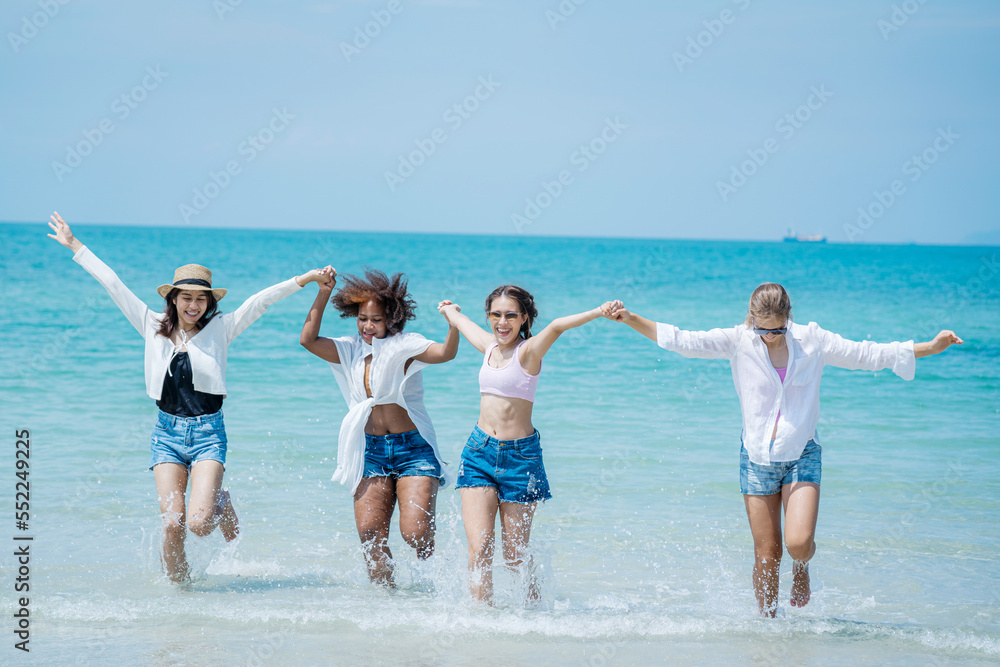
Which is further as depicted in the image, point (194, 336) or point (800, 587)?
point (194, 336)

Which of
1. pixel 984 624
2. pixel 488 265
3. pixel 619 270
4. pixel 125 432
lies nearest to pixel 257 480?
pixel 125 432

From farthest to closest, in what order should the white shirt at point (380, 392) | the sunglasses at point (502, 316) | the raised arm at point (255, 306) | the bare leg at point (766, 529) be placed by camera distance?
the raised arm at point (255, 306) < the white shirt at point (380, 392) < the sunglasses at point (502, 316) < the bare leg at point (766, 529)

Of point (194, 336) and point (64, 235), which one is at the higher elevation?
point (64, 235)

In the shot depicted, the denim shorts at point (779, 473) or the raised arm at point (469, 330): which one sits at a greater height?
the raised arm at point (469, 330)

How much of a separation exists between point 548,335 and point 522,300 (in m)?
0.34

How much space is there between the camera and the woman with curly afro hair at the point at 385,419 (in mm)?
5473

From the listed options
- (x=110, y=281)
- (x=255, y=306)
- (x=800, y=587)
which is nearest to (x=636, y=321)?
(x=800, y=587)

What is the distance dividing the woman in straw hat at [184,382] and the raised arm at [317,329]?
2.8 inches

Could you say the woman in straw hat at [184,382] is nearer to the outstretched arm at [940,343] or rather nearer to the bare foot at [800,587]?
the bare foot at [800,587]

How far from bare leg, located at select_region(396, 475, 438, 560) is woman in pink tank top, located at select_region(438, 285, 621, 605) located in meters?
0.45

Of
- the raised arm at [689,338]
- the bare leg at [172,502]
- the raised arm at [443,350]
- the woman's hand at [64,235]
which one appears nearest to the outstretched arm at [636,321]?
the raised arm at [689,338]

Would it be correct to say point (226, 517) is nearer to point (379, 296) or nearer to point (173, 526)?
point (173, 526)

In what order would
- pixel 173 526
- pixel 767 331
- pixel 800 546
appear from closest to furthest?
pixel 800 546 → pixel 767 331 → pixel 173 526

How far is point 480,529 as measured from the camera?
4.95m
